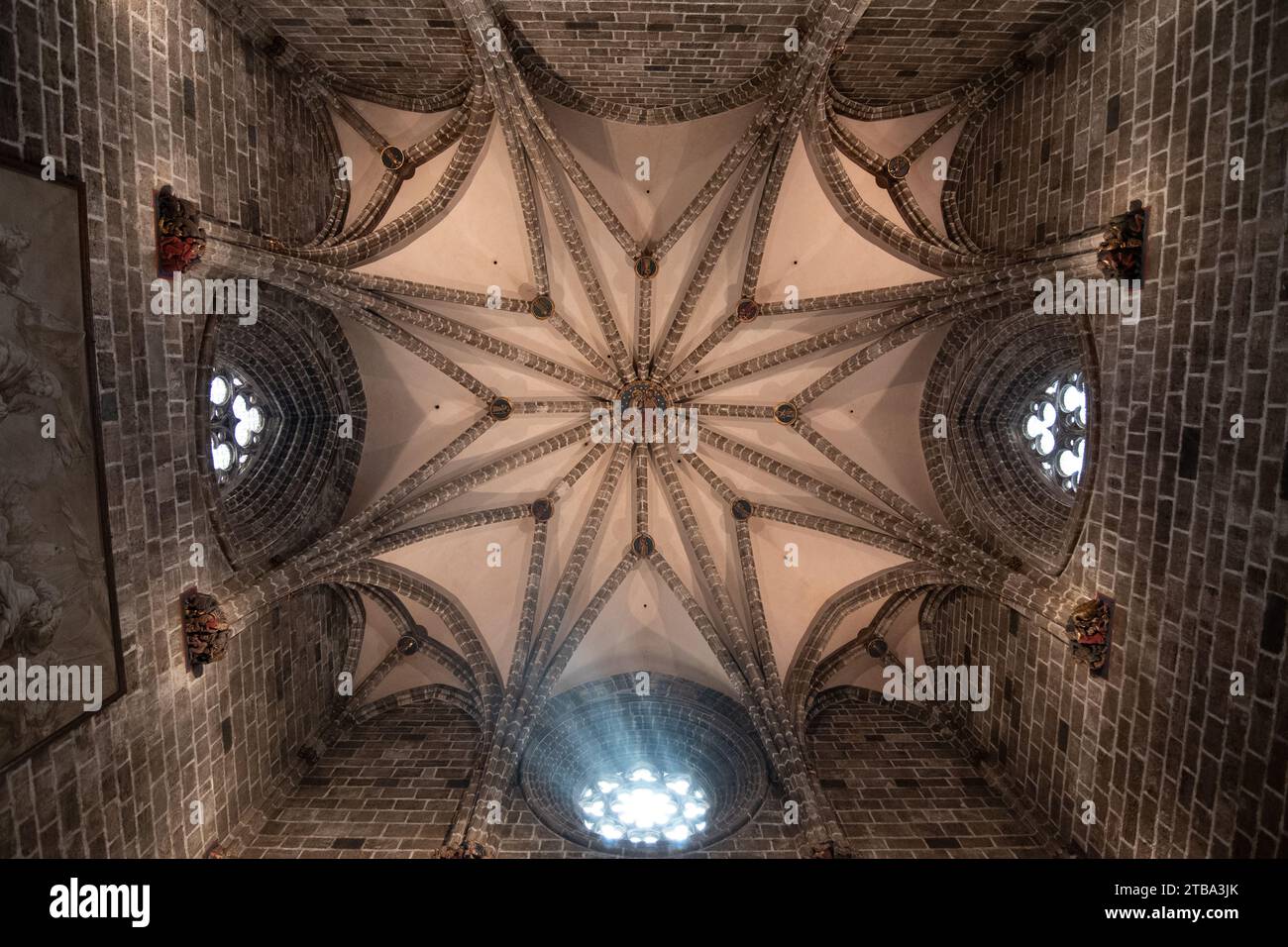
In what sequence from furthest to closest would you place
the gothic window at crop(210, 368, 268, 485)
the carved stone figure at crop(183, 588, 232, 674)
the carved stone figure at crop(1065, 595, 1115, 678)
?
1. the gothic window at crop(210, 368, 268, 485)
2. the carved stone figure at crop(183, 588, 232, 674)
3. the carved stone figure at crop(1065, 595, 1115, 678)

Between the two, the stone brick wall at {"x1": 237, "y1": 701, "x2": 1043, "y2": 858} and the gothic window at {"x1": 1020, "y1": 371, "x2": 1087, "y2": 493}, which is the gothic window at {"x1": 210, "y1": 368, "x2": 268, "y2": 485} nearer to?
the stone brick wall at {"x1": 237, "y1": 701, "x2": 1043, "y2": 858}

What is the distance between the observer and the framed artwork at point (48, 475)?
701 cm

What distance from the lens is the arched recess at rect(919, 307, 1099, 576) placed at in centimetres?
1164

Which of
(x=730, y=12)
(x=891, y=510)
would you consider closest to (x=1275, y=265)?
(x=891, y=510)

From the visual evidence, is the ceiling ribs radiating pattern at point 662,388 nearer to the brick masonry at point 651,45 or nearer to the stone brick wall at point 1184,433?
the brick masonry at point 651,45

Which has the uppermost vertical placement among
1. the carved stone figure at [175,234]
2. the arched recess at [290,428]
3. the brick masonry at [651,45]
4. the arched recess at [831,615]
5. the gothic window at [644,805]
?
the brick masonry at [651,45]

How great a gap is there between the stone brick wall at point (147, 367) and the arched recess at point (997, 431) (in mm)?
12384

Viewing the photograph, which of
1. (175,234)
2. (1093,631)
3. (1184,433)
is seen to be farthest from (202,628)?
(1184,433)

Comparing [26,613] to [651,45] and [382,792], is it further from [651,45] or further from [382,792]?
[651,45]

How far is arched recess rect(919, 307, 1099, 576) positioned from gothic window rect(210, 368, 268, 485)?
13.1m

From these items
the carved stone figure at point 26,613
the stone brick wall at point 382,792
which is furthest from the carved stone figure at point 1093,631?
the carved stone figure at point 26,613

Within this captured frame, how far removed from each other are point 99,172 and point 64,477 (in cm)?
356

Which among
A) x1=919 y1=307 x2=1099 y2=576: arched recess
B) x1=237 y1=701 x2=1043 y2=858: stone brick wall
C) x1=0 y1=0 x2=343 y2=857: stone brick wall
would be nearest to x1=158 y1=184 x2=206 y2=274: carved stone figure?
x1=0 y1=0 x2=343 y2=857: stone brick wall
